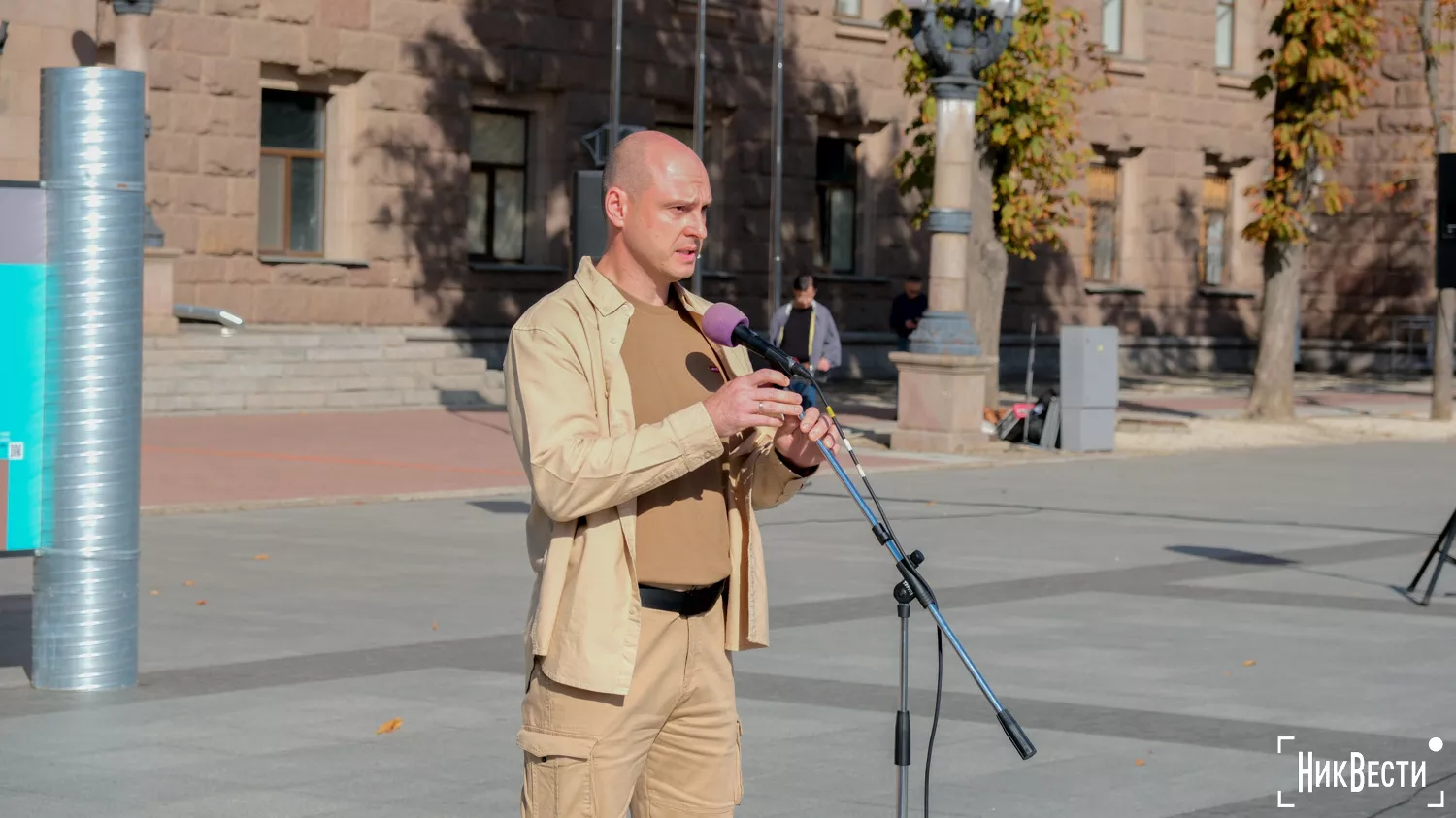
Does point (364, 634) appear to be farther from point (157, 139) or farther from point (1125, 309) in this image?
point (1125, 309)

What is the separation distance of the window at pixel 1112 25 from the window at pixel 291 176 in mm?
17743

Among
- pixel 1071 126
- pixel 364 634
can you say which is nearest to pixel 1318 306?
pixel 1071 126

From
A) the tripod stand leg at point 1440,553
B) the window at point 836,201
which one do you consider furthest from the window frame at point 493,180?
the tripod stand leg at point 1440,553

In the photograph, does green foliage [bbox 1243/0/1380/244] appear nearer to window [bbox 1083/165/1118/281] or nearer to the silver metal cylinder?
window [bbox 1083/165/1118/281]

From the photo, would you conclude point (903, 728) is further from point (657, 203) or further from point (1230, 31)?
point (1230, 31)

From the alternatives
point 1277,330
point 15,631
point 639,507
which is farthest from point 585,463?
point 1277,330

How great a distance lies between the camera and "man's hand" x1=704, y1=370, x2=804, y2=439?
13.9ft

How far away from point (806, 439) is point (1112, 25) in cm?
3880

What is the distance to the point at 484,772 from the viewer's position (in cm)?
755

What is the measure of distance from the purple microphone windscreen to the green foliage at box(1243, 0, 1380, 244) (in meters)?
23.5

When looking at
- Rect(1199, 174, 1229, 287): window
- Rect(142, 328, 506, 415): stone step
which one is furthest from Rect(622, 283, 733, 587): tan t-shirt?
Rect(1199, 174, 1229, 287): window

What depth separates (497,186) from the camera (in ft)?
105

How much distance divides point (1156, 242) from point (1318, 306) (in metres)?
6.49

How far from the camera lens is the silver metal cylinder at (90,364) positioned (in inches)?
365
